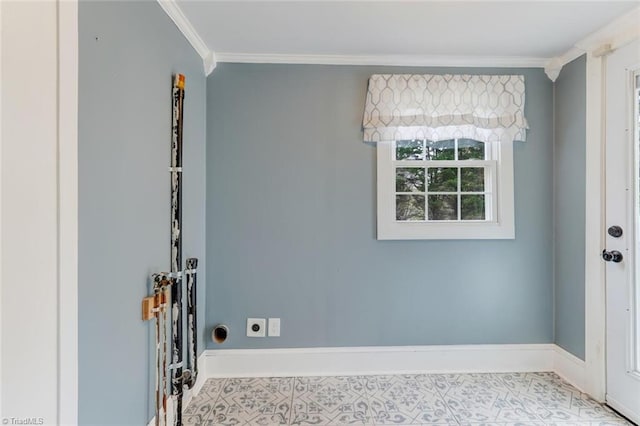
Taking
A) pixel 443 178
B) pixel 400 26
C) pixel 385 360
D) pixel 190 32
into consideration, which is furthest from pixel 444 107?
pixel 385 360

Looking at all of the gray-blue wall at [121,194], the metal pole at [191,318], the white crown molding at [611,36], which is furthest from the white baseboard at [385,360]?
the white crown molding at [611,36]

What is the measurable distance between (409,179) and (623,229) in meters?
1.26

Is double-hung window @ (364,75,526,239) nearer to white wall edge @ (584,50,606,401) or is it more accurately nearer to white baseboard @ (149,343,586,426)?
white wall edge @ (584,50,606,401)

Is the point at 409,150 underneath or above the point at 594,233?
above

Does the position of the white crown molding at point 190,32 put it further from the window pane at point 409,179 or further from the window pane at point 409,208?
the window pane at point 409,208

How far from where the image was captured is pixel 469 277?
A: 2.30 metres

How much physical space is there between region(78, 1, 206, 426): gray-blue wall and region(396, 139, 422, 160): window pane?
155 centimetres

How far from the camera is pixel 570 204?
2.17 m

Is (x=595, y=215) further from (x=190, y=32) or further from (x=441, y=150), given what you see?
(x=190, y=32)

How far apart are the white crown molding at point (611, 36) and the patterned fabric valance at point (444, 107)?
344mm

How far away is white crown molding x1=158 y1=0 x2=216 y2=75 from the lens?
5.39 ft

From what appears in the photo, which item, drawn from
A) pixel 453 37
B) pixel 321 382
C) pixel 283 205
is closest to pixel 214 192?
pixel 283 205

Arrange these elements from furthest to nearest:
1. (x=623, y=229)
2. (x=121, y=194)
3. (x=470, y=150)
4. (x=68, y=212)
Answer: (x=470, y=150)
(x=623, y=229)
(x=121, y=194)
(x=68, y=212)

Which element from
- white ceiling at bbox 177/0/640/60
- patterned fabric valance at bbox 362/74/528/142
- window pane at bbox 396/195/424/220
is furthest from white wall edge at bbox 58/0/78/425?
window pane at bbox 396/195/424/220
